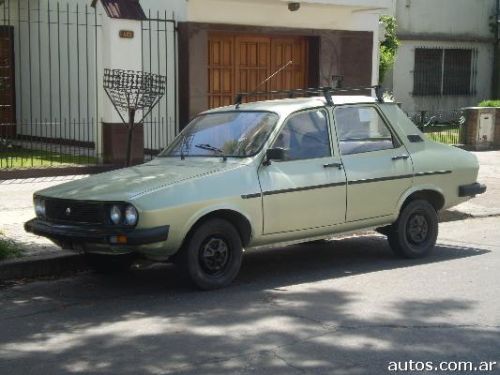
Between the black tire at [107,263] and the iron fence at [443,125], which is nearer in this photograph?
→ the black tire at [107,263]

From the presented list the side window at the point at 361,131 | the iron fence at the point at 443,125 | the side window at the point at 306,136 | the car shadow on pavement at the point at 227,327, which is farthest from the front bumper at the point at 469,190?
the iron fence at the point at 443,125

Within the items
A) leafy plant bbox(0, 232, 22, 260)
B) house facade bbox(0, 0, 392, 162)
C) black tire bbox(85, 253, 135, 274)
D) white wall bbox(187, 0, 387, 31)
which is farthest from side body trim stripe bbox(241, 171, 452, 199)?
white wall bbox(187, 0, 387, 31)

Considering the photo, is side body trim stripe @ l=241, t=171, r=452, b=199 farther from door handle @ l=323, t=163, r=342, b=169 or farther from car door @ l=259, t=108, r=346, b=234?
door handle @ l=323, t=163, r=342, b=169

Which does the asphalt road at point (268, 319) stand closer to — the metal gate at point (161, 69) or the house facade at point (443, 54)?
the metal gate at point (161, 69)

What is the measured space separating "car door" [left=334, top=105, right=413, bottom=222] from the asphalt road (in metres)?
0.66

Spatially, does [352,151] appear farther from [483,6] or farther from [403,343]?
Answer: [483,6]

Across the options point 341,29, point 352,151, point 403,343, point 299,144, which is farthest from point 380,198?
point 341,29

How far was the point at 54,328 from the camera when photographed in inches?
242

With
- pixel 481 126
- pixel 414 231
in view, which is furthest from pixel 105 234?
pixel 481 126

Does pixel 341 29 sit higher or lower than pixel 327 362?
higher

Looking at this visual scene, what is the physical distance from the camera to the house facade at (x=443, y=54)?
23.9 m

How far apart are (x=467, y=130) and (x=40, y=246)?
13.2m

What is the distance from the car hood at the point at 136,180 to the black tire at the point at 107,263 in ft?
2.61

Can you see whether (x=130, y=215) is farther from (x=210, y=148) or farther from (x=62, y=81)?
(x=62, y=81)
